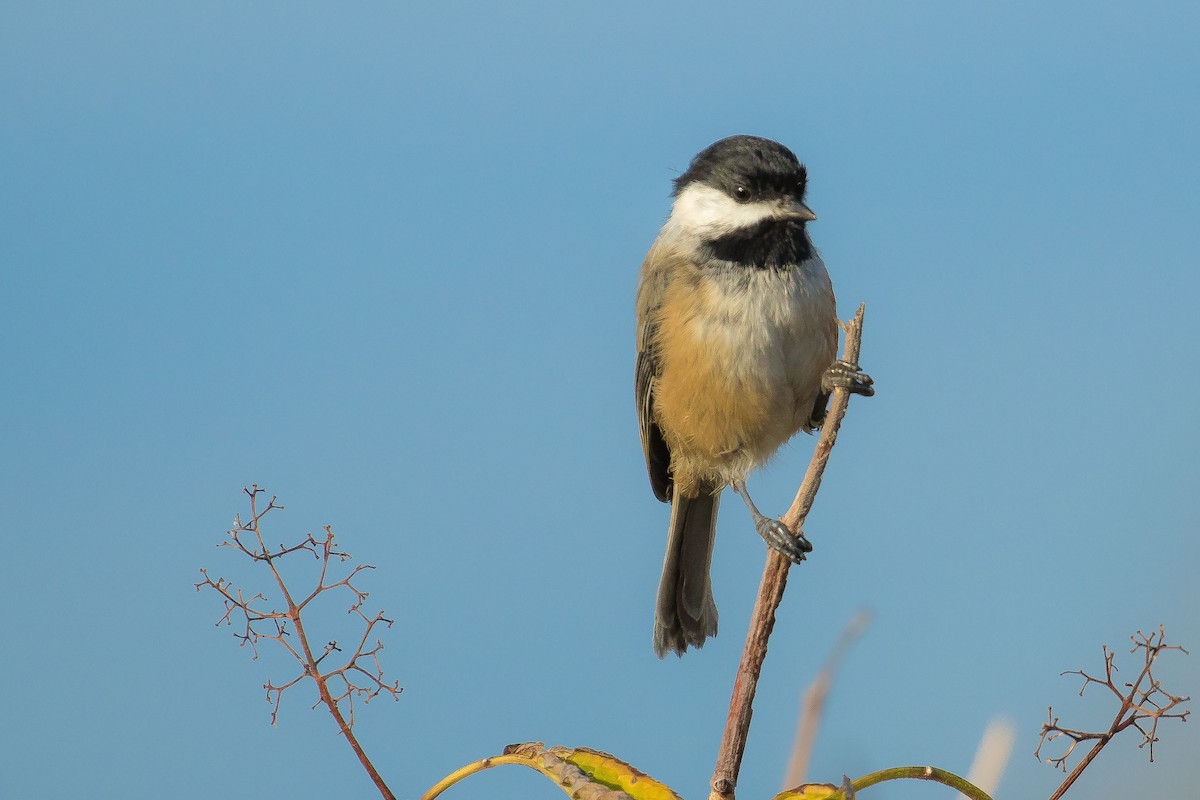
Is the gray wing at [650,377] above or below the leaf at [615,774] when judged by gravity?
above

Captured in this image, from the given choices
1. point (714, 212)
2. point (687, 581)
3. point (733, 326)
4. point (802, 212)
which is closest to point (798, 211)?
point (802, 212)

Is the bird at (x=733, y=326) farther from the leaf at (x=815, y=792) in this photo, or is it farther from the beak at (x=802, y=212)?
the leaf at (x=815, y=792)

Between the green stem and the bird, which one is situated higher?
the bird

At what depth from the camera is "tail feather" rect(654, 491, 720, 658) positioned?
431 centimetres

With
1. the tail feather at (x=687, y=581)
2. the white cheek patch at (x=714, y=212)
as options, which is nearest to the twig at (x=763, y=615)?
the white cheek patch at (x=714, y=212)

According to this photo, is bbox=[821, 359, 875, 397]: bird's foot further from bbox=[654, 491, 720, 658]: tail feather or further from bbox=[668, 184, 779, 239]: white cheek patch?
bbox=[654, 491, 720, 658]: tail feather

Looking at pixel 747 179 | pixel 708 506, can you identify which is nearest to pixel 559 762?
pixel 747 179

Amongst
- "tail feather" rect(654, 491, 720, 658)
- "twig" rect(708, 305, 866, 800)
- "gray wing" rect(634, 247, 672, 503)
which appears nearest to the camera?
"twig" rect(708, 305, 866, 800)

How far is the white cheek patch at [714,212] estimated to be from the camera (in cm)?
388

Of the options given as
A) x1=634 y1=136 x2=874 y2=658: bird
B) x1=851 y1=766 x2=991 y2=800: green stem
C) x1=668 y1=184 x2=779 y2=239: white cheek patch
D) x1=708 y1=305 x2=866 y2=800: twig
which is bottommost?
x1=851 y1=766 x2=991 y2=800: green stem

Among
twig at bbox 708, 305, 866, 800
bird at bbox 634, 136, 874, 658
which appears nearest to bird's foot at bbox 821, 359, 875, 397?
bird at bbox 634, 136, 874, 658

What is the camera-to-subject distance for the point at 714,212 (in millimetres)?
4020

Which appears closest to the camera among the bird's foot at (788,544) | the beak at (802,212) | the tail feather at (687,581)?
the bird's foot at (788,544)

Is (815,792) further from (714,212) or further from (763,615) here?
(714,212)
